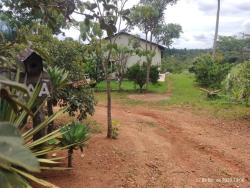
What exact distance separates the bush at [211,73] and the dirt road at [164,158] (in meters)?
10.9

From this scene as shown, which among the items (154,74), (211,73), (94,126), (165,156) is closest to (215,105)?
(94,126)

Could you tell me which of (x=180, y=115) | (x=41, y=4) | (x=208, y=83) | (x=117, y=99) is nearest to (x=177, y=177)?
(x=41, y=4)

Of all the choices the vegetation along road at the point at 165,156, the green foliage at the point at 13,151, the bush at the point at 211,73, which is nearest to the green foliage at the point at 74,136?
the vegetation along road at the point at 165,156

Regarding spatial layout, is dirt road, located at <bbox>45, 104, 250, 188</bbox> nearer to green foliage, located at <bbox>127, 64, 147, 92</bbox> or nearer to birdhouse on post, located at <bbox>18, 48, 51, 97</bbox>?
birdhouse on post, located at <bbox>18, 48, 51, 97</bbox>

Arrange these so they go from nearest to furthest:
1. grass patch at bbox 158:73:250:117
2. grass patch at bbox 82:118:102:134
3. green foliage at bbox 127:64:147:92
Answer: grass patch at bbox 82:118:102:134
grass patch at bbox 158:73:250:117
green foliage at bbox 127:64:147:92

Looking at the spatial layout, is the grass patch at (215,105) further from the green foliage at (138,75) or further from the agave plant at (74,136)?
the agave plant at (74,136)

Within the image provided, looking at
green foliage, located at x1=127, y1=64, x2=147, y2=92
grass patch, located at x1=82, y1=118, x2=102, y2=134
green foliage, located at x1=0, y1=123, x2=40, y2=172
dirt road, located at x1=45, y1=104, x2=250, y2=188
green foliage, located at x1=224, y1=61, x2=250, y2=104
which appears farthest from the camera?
green foliage, located at x1=127, y1=64, x2=147, y2=92

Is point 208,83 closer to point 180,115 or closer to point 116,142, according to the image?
point 180,115

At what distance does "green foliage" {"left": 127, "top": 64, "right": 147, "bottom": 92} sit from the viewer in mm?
19359

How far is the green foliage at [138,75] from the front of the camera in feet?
63.5

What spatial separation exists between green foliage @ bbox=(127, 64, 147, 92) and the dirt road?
963 centimetres

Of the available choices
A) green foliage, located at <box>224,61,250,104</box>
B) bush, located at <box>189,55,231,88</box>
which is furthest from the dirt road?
bush, located at <box>189,55,231,88</box>

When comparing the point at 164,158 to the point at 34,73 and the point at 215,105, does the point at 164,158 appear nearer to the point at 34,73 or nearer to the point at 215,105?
the point at 34,73

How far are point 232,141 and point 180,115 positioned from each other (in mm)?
3461
